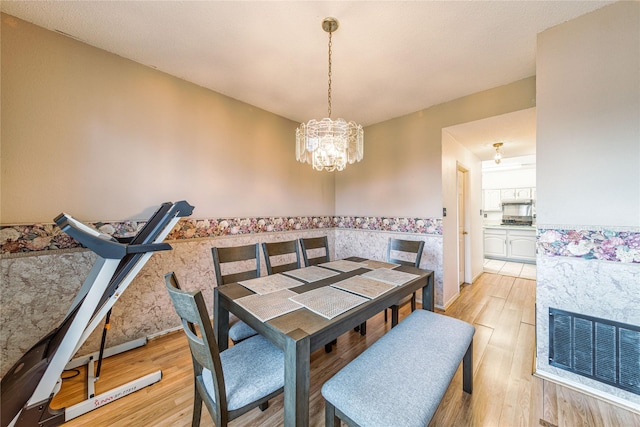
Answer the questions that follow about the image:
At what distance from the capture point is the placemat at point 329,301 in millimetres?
1250

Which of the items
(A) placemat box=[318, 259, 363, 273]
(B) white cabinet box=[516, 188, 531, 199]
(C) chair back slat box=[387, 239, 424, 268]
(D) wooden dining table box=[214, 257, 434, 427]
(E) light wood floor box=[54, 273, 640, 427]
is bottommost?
(E) light wood floor box=[54, 273, 640, 427]

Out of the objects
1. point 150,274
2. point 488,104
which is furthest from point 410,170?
point 150,274

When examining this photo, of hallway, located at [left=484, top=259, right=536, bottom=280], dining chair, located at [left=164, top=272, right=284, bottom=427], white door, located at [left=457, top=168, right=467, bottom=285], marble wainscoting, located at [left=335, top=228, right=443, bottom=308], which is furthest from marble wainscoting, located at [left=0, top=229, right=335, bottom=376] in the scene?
hallway, located at [left=484, top=259, right=536, bottom=280]

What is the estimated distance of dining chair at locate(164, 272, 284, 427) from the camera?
37.8 inches

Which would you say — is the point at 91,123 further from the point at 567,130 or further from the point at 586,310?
the point at 586,310

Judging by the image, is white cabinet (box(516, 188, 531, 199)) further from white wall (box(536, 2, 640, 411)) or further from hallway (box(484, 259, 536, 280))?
white wall (box(536, 2, 640, 411))

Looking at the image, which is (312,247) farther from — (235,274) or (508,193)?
(508,193)

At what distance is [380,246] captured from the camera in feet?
11.4

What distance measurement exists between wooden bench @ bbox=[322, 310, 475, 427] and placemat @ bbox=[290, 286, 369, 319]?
261mm

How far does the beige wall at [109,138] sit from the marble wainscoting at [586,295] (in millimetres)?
2964

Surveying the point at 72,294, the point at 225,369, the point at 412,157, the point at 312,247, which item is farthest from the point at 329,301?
the point at 412,157

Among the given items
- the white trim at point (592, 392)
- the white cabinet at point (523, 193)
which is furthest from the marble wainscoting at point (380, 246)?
the white cabinet at point (523, 193)

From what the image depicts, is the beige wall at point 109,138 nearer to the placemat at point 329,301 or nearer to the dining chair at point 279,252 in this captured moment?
the dining chair at point 279,252

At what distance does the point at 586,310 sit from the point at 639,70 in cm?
164
